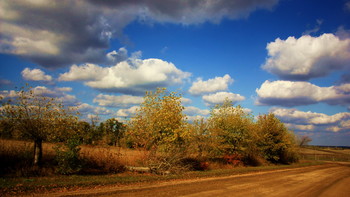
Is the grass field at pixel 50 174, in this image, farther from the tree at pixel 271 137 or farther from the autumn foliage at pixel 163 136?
the tree at pixel 271 137

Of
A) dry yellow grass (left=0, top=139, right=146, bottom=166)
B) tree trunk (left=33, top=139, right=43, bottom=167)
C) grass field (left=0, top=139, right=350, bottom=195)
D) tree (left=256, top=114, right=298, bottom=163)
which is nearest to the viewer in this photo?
grass field (left=0, top=139, right=350, bottom=195)

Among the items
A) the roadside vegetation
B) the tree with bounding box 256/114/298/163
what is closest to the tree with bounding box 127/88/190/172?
the roadside vegetation

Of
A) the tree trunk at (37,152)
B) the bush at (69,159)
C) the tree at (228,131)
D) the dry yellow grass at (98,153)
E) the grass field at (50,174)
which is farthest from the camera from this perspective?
the tree at (228,131)

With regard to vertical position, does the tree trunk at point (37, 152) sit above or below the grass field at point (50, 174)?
above

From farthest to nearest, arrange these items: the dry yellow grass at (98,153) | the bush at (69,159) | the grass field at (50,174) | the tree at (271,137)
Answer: the tree at (271,137) → the dry yellow grass at (98,153) → the bush at (69,159) → the grass field at (50,174)

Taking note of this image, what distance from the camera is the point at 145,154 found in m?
20.7

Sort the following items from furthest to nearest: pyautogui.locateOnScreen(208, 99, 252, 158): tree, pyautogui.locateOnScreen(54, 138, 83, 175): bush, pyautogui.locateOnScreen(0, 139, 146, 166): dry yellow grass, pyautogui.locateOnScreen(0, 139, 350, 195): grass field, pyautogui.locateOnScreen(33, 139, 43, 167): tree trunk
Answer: pyautogui.locateOnScreen(208, 99, 252, 158): tree → pyautogui.locateOnScreen(0, 139, 146, 166): dry yellow grass → pyautogui.locateOnScreen(33, 139, 43, 167): tree trunk → pyautogui.locateOnScreen(54, 138, 83, 175): bush → pyautogui.locateOnScreen(0, 139, 350, 195): grass field

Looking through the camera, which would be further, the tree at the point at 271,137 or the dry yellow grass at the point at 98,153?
the tree at the point at 271,137

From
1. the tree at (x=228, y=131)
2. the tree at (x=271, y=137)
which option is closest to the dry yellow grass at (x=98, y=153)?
the tree at (x=228, y=131)

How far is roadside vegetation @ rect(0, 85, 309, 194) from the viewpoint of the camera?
608 inches

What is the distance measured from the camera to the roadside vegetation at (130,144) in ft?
50.7

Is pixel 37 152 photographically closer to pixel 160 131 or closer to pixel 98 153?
pixel 98 153

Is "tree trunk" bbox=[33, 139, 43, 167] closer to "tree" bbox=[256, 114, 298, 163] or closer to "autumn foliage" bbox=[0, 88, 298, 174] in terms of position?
"autumn foliage" bbox=[0, 88, 298, 174]

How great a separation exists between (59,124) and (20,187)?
19.6 ft
